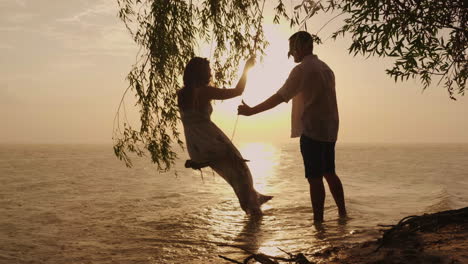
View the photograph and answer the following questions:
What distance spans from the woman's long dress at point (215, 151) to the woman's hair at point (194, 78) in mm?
178

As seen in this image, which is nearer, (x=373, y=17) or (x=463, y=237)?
(x=463, y=237)

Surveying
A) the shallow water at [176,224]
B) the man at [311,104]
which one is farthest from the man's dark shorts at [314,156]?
the shallow water at [176,224]

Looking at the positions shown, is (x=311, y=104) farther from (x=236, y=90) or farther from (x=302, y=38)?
(x=236, y=90)

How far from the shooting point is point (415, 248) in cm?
383

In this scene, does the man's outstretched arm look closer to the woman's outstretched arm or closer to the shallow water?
the woman's outstretched arm

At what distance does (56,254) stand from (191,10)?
4439 mm

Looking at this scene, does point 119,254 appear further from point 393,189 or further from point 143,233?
point 393,189

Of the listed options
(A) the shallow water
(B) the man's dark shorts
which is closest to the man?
(B) the man's dark shorts

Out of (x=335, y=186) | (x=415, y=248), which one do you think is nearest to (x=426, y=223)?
(x=415, y=248)

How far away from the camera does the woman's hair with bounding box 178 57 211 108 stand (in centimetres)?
652

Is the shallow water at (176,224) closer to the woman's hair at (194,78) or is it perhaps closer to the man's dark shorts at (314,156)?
the man's dark shorts at (314,156)

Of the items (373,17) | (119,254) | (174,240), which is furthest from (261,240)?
(373,17)

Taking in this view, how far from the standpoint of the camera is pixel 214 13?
7867mm

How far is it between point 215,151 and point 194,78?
1099mm
